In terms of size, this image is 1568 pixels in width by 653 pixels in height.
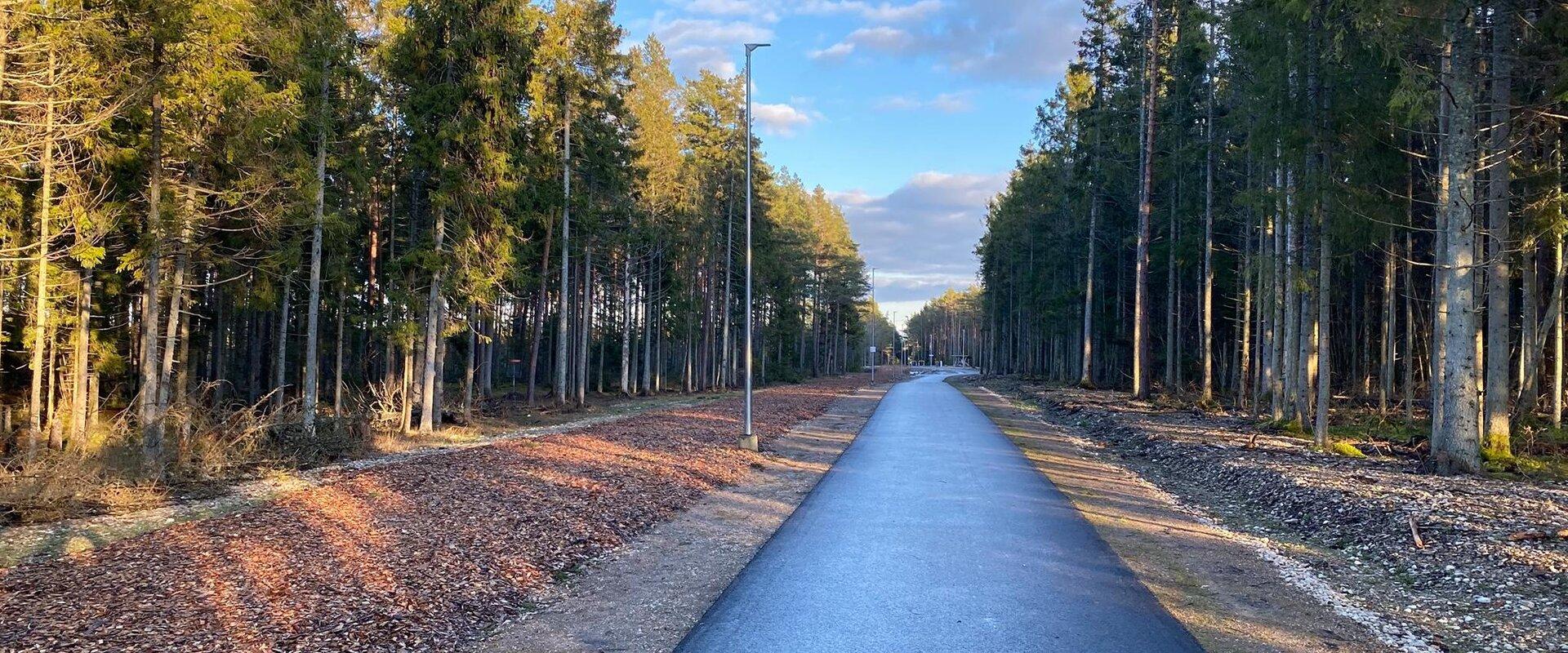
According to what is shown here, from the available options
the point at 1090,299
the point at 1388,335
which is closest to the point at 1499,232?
the point at 1388,335

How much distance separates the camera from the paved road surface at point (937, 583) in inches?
195

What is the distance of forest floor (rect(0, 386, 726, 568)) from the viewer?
7.44m

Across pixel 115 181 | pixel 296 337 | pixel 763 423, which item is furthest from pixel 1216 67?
pixel 296 337

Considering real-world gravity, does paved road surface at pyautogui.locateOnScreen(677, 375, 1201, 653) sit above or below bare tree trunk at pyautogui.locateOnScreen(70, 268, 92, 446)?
below

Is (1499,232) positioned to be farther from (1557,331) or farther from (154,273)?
(154,273)

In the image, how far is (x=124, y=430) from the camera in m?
12.2

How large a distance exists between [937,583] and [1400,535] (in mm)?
4843

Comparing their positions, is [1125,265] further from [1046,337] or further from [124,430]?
[124,430]

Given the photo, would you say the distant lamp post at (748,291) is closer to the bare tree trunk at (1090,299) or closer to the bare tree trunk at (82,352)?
the bare tree trunk at (82,352)

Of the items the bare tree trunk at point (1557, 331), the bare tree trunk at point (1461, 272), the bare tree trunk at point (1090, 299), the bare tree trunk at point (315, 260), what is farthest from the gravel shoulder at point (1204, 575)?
the bare tree trunk at point (1090, 299)

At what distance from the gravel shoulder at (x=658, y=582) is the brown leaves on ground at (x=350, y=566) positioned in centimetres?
30

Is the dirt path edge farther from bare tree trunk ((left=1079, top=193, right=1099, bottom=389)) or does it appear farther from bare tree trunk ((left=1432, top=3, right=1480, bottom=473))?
bare tree trunk ((left=1079, top=193, right=1099, bottom=389))

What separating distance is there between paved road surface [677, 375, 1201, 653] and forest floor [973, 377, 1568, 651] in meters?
1.64

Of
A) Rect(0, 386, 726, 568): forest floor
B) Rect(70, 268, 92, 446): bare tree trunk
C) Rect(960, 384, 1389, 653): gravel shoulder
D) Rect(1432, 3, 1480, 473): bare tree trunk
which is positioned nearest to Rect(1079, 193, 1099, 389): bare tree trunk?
Rect(0, 386, 726, 568): forest floor
